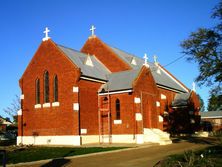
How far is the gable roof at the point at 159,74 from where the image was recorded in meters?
43.4

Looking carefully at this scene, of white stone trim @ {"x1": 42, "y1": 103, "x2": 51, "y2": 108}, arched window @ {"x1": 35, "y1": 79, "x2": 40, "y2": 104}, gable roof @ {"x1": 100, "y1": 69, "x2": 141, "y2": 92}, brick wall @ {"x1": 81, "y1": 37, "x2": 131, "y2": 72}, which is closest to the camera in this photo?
gable roof @ {"x1": 100, "y1": 69, "x2": 141, "y2": 92}

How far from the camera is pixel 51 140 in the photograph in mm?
33875

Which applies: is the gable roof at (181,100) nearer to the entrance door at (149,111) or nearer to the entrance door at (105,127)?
the entrance door at (149,111)

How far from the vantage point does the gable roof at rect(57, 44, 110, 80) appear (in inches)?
1362

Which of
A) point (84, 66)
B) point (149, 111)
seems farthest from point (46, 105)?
point (149, 111)

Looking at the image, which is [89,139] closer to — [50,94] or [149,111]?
[50,94]

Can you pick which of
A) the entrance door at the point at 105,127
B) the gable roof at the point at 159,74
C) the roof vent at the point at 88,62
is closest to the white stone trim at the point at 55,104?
the entrance door at the point at 105,127

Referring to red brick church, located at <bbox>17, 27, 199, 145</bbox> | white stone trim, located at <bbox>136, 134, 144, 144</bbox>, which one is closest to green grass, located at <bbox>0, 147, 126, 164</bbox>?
red brick church, located at <bbox>17, 27, 199, 145</bbox>

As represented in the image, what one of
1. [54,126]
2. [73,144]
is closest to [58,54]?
[54,126]

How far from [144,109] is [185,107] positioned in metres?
12.8

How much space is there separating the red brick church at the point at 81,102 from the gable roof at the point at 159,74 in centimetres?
506

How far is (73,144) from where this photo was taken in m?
31.8

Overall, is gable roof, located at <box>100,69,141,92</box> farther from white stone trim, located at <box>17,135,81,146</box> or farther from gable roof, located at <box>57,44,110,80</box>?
white stone trim, located at <box>17,135,81,146</box>

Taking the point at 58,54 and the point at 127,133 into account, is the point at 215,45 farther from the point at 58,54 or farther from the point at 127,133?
the point at 58,54
